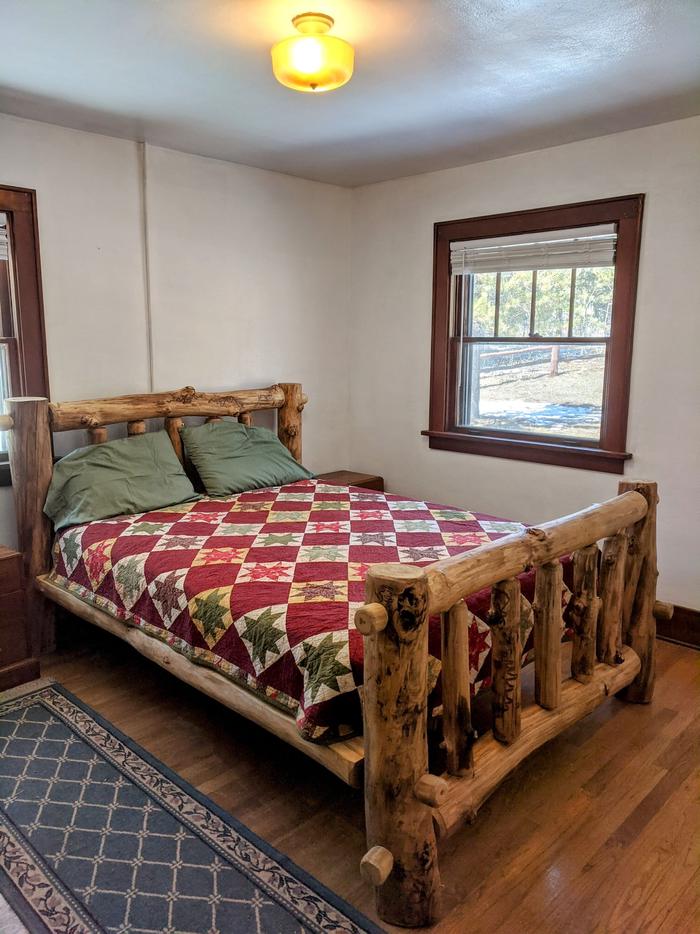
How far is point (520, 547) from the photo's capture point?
2.03 metres

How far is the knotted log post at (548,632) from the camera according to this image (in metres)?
2.19

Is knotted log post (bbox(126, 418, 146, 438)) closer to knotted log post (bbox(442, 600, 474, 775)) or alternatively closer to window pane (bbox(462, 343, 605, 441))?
window pane (bbox(462, 343, 605, 441))

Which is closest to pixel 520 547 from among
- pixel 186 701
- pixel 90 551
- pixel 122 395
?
pixel 186 701

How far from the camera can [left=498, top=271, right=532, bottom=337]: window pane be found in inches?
153

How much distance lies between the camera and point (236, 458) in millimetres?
3754

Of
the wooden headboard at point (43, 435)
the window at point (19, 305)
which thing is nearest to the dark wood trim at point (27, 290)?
the window at point (19, 305)

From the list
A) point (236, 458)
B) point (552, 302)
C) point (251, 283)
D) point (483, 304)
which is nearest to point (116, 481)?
point (236, 458)

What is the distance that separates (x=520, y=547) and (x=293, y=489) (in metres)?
1.91

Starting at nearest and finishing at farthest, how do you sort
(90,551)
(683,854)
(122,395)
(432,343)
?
(683,854) → (90,551) → (122,395) → (432,343)

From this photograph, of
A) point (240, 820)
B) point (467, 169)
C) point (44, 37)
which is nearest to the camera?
point (240, 820)

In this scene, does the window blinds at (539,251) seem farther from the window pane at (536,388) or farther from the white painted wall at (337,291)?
the window pane at (536,388)

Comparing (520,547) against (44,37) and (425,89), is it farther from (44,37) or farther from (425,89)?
(44,37)

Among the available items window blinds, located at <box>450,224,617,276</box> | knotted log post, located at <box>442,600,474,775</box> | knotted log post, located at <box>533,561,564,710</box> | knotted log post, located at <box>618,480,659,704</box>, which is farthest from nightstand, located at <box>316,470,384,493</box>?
knotted log post, located at <box>442,600,474,775</box>

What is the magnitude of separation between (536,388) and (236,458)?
1731mm
